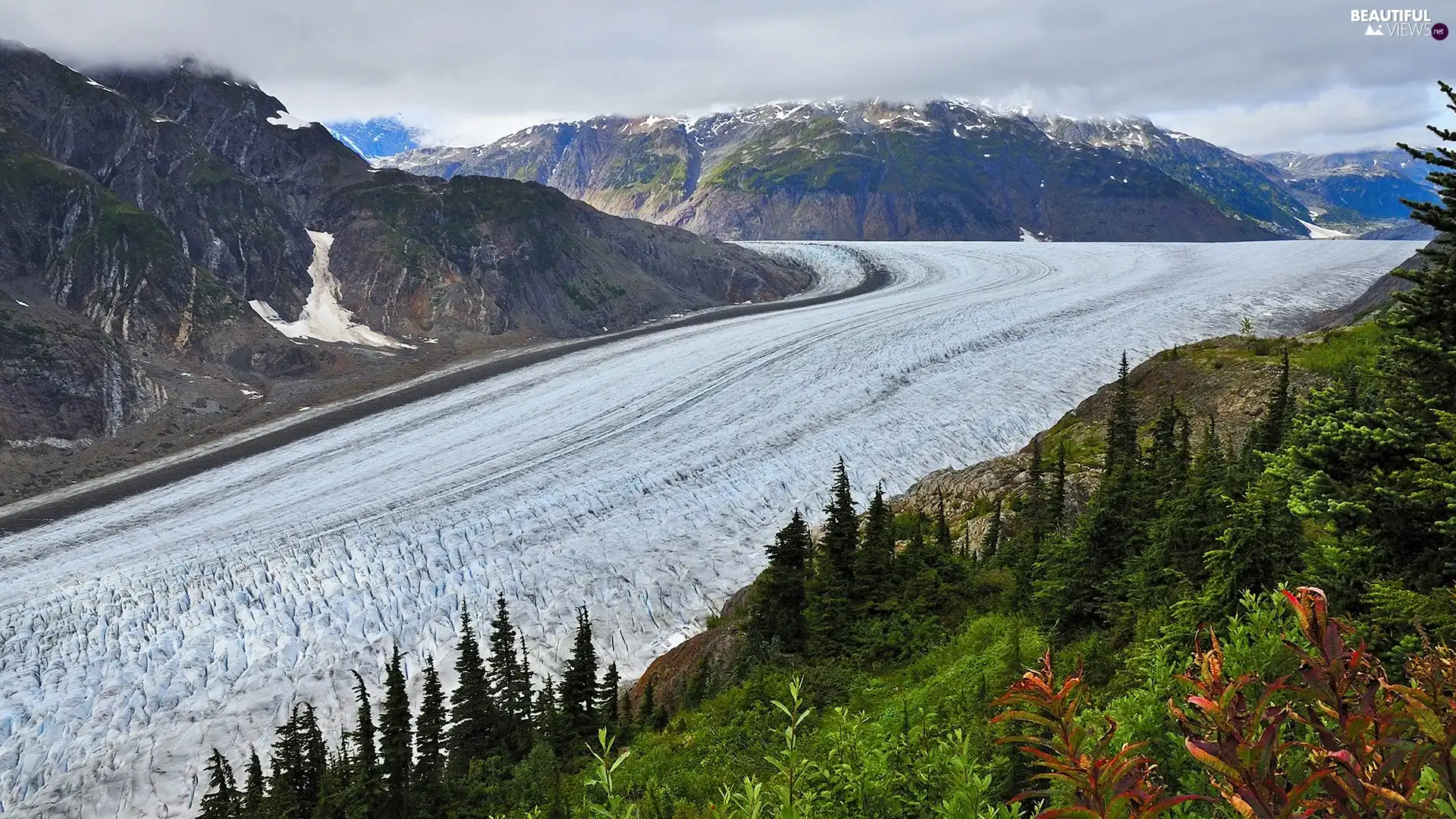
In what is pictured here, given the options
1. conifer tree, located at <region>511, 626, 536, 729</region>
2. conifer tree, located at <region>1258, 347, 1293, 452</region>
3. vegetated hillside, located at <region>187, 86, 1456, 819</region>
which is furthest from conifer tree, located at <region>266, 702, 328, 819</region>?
conifer tree, located at <region>1258, 347, 1293, 452</region>

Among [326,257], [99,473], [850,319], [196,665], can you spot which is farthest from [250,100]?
[196,665]

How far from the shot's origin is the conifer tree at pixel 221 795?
773 inches

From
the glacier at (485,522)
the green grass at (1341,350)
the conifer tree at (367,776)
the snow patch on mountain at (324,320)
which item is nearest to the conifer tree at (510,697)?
the conifer tree at (367,776)

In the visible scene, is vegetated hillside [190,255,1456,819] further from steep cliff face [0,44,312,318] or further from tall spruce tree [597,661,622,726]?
steep cliff face [0,44,312,318]

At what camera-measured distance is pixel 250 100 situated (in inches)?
3725

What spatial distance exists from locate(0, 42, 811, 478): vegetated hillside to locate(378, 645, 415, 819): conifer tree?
4324 cm

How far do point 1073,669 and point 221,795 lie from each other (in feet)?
65.2

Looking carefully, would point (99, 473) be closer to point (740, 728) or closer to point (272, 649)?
point (272, 649)

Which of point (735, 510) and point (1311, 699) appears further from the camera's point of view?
point (735, 510)

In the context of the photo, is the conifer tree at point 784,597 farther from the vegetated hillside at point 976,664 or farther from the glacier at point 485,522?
the glacier at point 485,522

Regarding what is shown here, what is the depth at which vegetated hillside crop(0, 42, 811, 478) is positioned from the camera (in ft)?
191

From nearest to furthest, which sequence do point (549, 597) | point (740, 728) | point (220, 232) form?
point (740, 728) < point (549, 597) < point (220, 232)

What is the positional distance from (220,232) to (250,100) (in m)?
25.6

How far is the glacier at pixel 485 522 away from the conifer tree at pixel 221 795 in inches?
68.9
